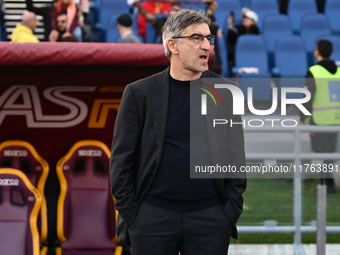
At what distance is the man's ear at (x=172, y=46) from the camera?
Answer: 3264mm

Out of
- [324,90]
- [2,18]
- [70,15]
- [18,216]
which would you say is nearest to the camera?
[18,216]

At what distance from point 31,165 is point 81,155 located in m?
0.36

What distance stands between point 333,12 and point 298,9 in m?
0.65

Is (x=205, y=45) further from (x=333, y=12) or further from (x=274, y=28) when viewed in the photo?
(x=333, y=12)

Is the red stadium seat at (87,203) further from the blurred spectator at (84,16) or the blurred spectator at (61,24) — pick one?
the blurred spectator at (84,16)

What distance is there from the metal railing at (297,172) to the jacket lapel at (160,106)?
2022 mm

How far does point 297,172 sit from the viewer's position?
5.36m

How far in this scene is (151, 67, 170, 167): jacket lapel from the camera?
3.22 meters

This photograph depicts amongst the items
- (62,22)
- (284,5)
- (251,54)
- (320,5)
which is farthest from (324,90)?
(320,5)

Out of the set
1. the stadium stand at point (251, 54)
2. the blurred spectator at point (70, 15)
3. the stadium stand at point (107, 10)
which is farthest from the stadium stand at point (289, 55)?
the blurred spectator at point (70, 15)

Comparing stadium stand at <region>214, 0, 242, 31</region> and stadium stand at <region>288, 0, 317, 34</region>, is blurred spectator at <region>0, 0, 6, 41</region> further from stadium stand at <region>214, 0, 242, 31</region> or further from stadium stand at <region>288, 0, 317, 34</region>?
stadium stand at <region>288, 0, 317, 34</region>

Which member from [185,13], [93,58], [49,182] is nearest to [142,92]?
[185,13]

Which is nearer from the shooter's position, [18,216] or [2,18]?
[18,216]

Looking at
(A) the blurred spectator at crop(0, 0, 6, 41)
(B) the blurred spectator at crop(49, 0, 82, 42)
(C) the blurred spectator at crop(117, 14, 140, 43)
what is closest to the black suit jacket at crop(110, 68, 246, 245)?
(C) the blurred spectator at crop(117, 14, 140, 43)
